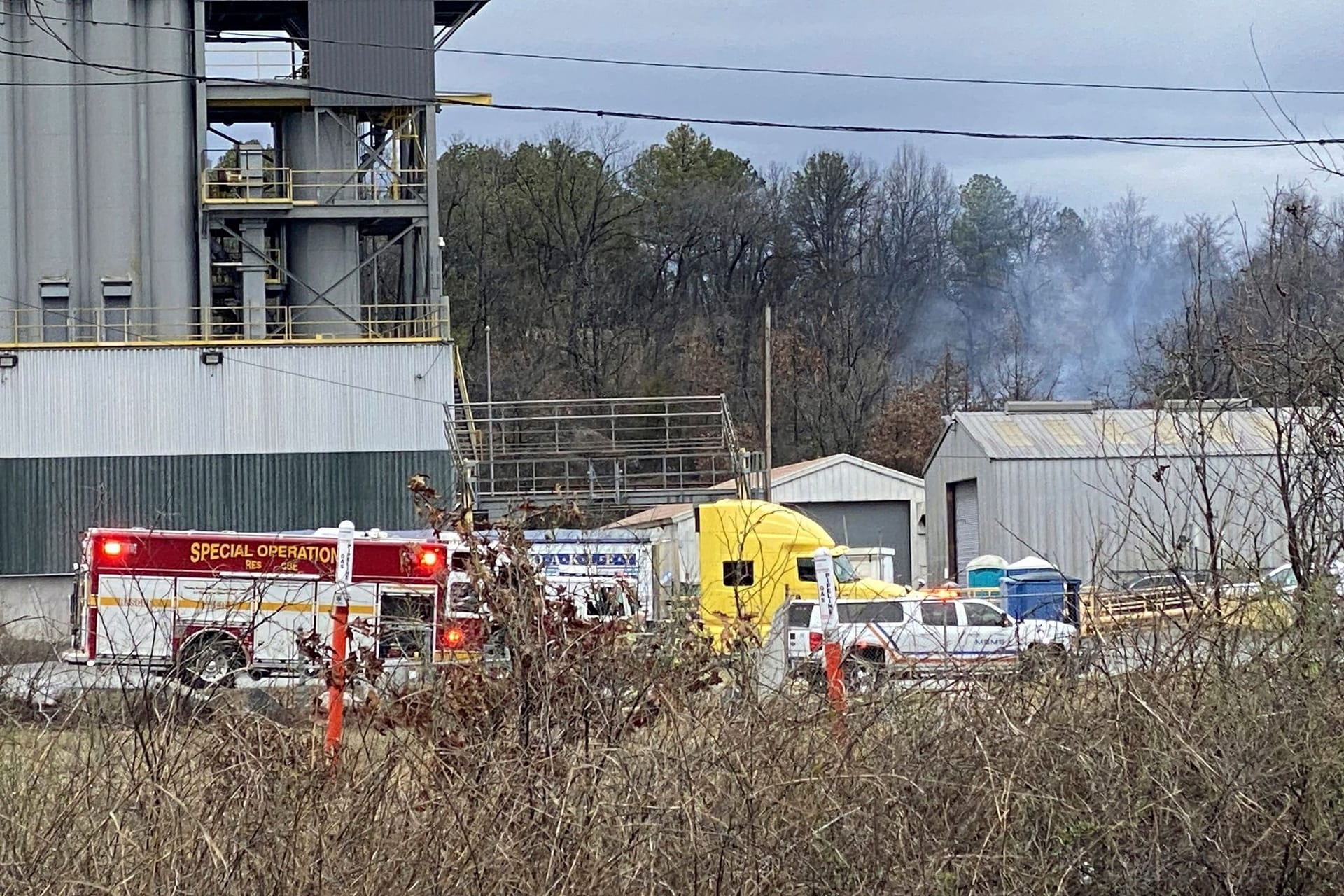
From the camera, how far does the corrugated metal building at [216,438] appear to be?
121ft

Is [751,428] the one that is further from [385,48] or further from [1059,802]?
[1059,802]

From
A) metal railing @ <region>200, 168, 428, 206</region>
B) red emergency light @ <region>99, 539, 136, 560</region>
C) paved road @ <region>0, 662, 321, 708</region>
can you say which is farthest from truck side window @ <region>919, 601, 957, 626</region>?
metal railing @ <region>200, 168, 428, 206</region>

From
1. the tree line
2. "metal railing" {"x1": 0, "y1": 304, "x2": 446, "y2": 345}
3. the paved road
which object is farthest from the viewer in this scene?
the tree line

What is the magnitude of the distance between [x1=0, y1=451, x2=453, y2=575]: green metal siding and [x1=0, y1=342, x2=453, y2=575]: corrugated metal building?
3 cm

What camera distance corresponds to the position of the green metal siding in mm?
36688

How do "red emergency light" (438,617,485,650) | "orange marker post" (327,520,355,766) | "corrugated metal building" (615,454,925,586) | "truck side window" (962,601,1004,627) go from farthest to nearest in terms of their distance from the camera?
"corrugated metal building" (615,454,925,586)
"truck side window" (962,601,1004,627)
"red emergency light" (438,617,485,650)
"orange marker post" (327,520,355,766)

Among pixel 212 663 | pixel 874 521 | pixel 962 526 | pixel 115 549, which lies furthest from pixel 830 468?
pixel 212 663

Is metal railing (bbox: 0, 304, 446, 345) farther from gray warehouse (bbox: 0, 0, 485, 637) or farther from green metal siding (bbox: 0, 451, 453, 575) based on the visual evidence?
green metal siding (bbox: 0, 451, 453, 575)

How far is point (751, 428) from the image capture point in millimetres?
66188

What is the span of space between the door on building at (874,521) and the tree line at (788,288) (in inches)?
441

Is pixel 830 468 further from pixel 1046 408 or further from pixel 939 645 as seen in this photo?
pixel 939 645

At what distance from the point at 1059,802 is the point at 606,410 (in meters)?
58.6

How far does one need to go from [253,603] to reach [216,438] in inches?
970

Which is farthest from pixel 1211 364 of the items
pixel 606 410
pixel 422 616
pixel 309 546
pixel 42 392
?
pixel 606 410
